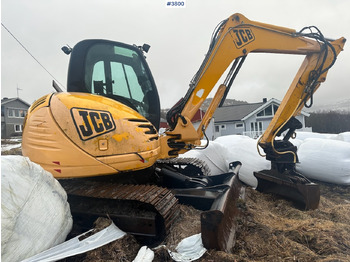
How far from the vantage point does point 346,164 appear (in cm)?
426

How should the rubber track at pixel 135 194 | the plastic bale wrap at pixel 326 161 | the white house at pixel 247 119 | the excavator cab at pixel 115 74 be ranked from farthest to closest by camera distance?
the white house at pixel 247 119
the plastic bale wrap at pixel 326 161
the excavator cab at pixel 115 74
the rubber track at pixel 135 194

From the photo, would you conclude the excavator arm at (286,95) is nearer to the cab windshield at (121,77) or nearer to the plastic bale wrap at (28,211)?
the cab windshield at (121,77)

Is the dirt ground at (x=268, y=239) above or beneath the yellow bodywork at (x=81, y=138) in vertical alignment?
beneath

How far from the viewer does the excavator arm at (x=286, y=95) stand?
10.2ft

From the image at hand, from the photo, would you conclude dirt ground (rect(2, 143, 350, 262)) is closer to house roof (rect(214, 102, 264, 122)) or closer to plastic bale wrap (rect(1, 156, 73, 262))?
plastic bale wrap (rect(1, 156, 73, 262))

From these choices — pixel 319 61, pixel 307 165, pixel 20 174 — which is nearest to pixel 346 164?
pixel 307 165

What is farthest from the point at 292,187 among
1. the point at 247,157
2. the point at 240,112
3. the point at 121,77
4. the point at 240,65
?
the point at 240,112

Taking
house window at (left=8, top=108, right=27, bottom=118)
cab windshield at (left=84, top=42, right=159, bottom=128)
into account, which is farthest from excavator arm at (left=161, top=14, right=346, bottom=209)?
house window at (left=8, top=108, right=27, bottom=118)

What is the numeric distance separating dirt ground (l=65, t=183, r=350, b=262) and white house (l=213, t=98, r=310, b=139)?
66.1 feet

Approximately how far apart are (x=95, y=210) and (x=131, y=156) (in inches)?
24.4

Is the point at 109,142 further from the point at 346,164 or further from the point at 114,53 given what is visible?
the point at 346,164

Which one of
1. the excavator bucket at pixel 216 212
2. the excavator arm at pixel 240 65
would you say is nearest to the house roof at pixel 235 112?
the excavator arm at pixel 240 65

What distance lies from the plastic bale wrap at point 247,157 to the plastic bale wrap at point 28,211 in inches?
127

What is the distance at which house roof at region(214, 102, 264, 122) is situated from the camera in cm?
2608
